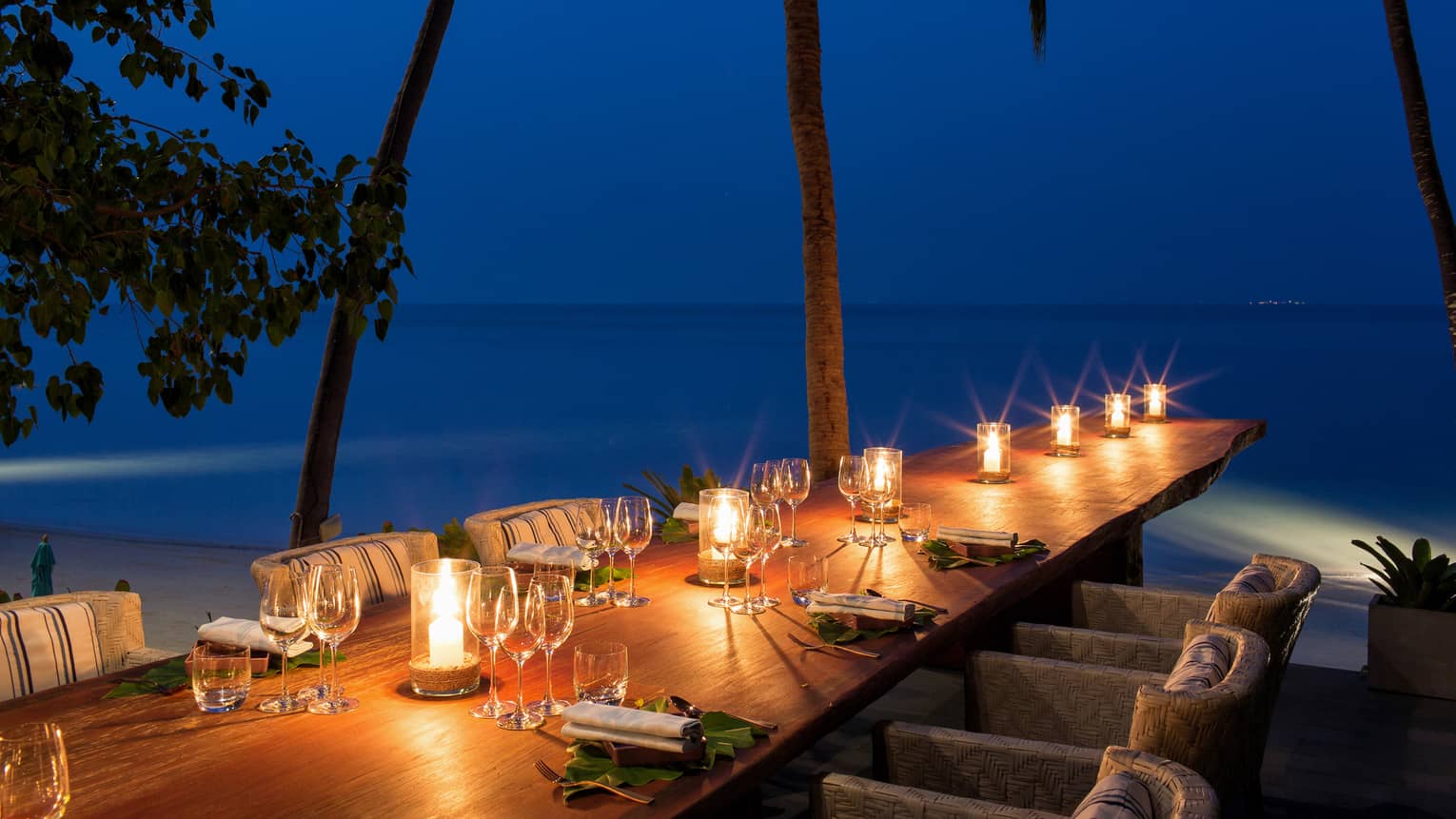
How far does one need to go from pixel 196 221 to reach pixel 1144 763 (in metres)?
1.70

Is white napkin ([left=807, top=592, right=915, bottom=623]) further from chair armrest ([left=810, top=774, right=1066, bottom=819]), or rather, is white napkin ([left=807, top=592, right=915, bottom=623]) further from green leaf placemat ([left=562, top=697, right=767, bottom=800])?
green leaf placemat ([left=562, top=697, right=767, bottom=800])

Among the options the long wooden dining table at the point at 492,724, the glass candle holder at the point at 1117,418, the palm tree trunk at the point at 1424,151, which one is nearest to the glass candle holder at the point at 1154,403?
the glass candle holder at the point at 1117,418

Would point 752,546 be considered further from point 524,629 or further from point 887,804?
point 524,629

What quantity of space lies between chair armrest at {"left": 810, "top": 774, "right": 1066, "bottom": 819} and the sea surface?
18.9 ft

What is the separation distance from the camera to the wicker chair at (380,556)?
3342 mm

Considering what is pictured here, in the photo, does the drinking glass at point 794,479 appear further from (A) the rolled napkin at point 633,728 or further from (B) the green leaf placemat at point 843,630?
(A) the rolled napkin at point 633,728

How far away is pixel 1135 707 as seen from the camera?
2092mm

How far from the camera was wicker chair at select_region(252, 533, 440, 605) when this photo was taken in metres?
3.34

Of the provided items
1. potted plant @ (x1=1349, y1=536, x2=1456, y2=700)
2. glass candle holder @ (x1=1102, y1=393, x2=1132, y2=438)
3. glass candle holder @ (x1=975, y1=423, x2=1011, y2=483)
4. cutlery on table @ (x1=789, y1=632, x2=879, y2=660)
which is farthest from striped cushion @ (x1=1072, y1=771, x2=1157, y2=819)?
glass candle holder @ (x1=1102, y1=393, x2=1132, y2=438)

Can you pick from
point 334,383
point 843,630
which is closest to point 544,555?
point 843,630

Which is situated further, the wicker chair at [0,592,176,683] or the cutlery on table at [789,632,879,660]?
the wicker chair at [0,592,176,683]

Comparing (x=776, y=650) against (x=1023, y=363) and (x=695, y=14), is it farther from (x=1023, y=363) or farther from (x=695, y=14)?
(x=695, y=14)

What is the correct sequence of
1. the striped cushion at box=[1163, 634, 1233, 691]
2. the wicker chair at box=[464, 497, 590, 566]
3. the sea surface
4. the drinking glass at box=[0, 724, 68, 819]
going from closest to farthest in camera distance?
the drinking glass at box=[0, 724, 68, 819] → the striped cushion at box=[1163, 634, 1233, 691] → the wicker chair at box=[464, 497, 590, 566] → the sea surface

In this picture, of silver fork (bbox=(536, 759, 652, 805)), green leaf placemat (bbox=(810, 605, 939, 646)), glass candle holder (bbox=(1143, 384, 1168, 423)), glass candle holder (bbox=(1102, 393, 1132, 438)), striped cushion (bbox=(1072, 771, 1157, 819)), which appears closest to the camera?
striped cushion (bbox=(1072, 771, 1157, 819))
